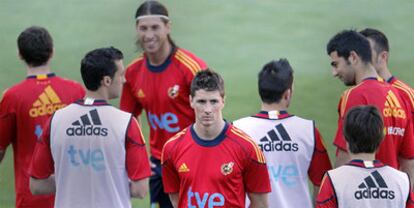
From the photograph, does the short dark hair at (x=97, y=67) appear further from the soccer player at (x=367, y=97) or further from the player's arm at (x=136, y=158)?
the soccer player at (x=367, y=97)

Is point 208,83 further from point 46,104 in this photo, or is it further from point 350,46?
point 46,104

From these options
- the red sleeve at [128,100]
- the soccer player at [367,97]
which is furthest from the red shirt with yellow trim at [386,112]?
the red sleeve at [128,100]

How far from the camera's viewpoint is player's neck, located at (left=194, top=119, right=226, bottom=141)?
638 cm

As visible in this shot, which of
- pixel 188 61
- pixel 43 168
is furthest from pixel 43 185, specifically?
pixel 188 61

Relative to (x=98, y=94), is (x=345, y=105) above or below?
below

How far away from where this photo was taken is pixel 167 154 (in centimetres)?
652

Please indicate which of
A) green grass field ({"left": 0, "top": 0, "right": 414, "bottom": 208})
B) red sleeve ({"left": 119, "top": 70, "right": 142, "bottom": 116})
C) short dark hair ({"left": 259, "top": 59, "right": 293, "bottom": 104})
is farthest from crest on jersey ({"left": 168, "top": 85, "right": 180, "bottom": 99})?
green grass field ({"left": 0, "top": 0, "right": 414, "bottom": 208})

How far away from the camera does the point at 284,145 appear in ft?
22.2

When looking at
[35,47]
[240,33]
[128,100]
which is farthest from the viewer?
[240,33]

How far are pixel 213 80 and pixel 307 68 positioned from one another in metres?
5.47

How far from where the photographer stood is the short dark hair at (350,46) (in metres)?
7.13

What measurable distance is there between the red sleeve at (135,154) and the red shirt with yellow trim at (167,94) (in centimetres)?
150

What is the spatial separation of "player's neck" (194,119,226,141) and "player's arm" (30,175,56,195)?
3.68 feet

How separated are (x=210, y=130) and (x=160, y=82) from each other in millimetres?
1824
